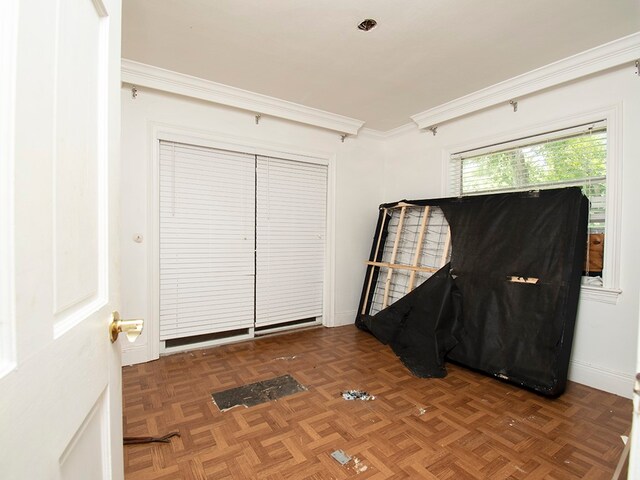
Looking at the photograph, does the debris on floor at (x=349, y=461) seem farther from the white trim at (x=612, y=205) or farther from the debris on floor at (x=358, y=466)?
the white trim at (x=612, y=205)

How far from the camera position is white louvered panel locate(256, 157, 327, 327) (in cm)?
368

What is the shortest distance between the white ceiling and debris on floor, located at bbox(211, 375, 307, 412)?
2725mm

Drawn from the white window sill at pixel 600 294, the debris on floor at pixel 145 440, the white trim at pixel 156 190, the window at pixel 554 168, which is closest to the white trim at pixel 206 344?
the white trim at pixel 156 190

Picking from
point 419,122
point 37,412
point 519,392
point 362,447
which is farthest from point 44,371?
point 419,122

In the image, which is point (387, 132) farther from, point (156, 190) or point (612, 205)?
point (156, 190)

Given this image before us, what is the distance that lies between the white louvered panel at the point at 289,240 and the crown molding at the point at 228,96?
1.77ft

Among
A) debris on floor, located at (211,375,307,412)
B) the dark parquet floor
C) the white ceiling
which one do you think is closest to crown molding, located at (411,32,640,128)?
the white ceiling

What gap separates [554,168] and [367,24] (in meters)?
2.15

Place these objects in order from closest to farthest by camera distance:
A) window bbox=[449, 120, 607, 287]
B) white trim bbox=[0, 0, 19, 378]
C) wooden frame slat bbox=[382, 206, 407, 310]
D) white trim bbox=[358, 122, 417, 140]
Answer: white trim bbox=[0, 0, 19, 378]
window bbox=[449, 120, 607, 287]
wooden frame slat bbox=[382, 206, 407, 310]
white trim bbox=[358, 122, 417, 140]

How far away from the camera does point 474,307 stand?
2939mm

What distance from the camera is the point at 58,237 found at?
0.51 metres

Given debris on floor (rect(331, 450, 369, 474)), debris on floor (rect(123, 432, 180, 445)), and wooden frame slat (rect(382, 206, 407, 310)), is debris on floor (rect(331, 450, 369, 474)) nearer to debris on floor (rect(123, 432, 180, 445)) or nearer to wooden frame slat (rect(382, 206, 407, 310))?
debris on floor (rect(123, 432, 180, 445))

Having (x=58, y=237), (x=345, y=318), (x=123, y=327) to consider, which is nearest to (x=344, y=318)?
(x=345, y=318)

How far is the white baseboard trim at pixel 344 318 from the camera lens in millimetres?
4235
